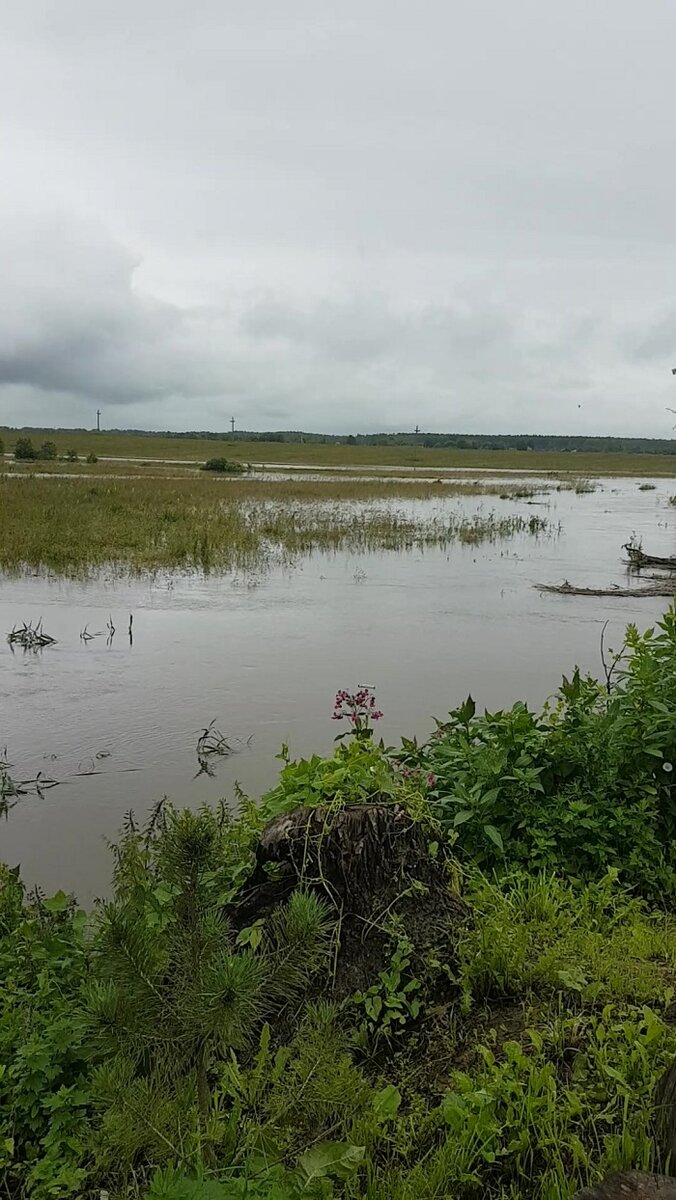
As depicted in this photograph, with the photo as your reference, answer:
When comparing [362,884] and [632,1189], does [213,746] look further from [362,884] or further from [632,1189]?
[632,1189]

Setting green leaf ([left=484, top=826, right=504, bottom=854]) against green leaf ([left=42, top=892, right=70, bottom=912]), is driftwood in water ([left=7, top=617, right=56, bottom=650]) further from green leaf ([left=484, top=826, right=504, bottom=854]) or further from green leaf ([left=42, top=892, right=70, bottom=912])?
green leaf ([left=484, top=826, right=504, bottom=854])

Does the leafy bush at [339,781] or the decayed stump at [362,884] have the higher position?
the leafy bush at [339,781]

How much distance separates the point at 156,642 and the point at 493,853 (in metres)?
7.62

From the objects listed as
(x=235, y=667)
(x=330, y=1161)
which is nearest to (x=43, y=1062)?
(x=330, y=1161)

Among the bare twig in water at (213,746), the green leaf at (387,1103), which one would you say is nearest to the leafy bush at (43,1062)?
the green leaf at (387,1103)

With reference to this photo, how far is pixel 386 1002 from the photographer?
3246mm

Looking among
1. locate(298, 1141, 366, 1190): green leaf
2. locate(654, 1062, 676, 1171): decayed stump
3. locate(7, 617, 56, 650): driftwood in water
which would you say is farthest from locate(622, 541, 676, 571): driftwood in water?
locate(298, 1141, 366, 1190): green leaf

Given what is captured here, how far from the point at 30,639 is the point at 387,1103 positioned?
9.30 meters

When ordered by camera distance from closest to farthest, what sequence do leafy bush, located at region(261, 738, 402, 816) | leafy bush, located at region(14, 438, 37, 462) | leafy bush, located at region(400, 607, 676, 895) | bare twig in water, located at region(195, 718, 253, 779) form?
leafy bush, located at region(261, 738, 402, 816)
leafy bush, located at region(400, 607, 676, 895)
bare twig in water, located at region(195, 718, 253, 779)
leafy bush, located at region(14, 438, 37, 462)

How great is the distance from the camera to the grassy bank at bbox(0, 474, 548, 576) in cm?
1797

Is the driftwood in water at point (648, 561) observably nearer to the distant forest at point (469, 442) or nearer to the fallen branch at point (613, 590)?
the fallen branch at point (613, 590)

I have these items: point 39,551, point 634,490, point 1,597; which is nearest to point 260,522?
point 39,551

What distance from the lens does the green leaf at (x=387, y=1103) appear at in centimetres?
273

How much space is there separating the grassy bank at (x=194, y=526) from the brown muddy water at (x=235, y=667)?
5.72 feet
